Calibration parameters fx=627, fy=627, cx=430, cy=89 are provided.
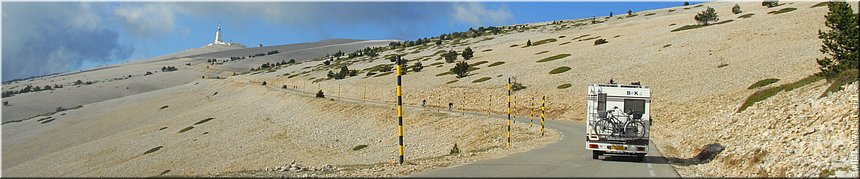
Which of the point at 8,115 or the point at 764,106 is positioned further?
the point at 8,115

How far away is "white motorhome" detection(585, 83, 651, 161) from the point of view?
64.8 feet

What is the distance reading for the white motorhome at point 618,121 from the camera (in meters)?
19.8

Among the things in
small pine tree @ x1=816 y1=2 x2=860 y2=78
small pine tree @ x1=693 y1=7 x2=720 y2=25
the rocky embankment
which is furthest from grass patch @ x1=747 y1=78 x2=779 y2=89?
small pine tree @ x1=693 y1=7 x2=720 y2=25

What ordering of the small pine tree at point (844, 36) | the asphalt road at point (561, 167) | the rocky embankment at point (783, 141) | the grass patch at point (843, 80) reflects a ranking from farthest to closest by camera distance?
the small pine tree at point (844, 36), the grass patch at point (843, 80), the rocky embankment at point (783, 141), the asphalt road at point (561, 167)

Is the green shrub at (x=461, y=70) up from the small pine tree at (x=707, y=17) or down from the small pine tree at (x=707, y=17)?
down

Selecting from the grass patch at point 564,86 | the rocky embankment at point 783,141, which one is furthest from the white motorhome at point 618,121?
the grass patch at point 564,86

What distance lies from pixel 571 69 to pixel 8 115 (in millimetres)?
96180

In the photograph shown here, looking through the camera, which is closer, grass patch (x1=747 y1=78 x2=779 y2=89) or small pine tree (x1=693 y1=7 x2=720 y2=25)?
grass patch (x1=747 y1=78 x2=779 y2=89)

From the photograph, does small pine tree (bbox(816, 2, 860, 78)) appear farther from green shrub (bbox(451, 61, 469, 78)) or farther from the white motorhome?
green shrub (bbox(451, 61, 469, 78))

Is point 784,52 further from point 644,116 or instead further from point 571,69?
point 644,116

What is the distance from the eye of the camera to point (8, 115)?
106312mm

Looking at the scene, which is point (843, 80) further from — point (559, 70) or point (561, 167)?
point (559, 70)

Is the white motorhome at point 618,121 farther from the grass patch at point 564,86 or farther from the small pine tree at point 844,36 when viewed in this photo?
the grass patch at point 564,86

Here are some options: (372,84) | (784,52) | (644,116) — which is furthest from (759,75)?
(372,84)
